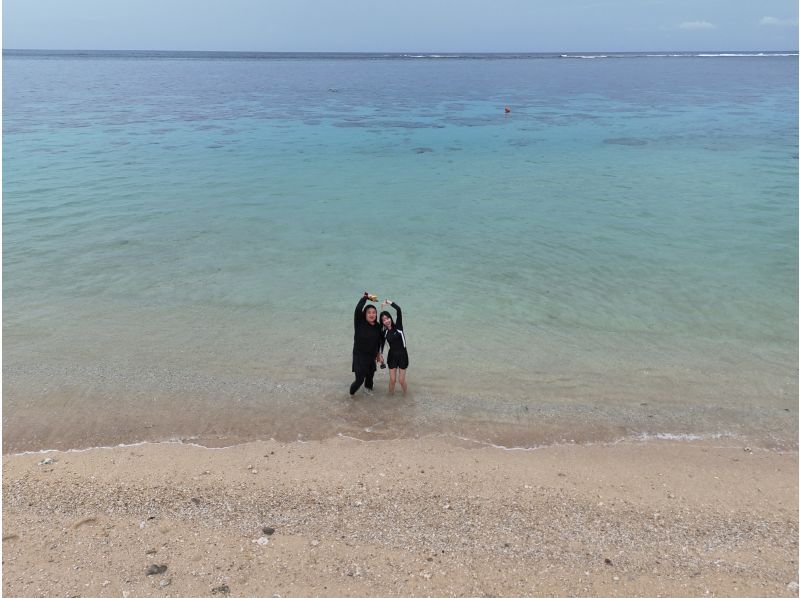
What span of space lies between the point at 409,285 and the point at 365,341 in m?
4.41

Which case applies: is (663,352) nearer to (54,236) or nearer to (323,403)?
(323,403)

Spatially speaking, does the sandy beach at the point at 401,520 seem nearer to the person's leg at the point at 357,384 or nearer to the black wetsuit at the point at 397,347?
the person's leg at the point at 357,384

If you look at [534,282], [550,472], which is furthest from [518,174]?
[550,472]

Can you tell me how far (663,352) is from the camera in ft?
30.7

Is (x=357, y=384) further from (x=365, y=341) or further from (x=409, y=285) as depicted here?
(x=409, y=285)

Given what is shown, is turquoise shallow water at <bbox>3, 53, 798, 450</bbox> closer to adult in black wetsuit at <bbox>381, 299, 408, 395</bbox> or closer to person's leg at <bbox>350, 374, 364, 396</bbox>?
person's leg at <bbox>350, 374, 364, 396</bbox>

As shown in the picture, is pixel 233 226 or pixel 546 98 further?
pixel 546 98

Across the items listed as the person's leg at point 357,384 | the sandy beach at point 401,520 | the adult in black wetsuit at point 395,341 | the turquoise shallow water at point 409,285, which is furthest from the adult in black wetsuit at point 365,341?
the sandy beach at point 401,520

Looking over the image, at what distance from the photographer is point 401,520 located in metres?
5.77

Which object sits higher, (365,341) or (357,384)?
(365,341)

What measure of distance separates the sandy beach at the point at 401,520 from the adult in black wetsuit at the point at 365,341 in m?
1.12

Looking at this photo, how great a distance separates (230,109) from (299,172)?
21.9 m

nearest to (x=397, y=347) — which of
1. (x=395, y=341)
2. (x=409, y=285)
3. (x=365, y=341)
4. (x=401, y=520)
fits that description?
(x=395, y=341)

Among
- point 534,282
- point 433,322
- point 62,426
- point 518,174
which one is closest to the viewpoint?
point 62,426
